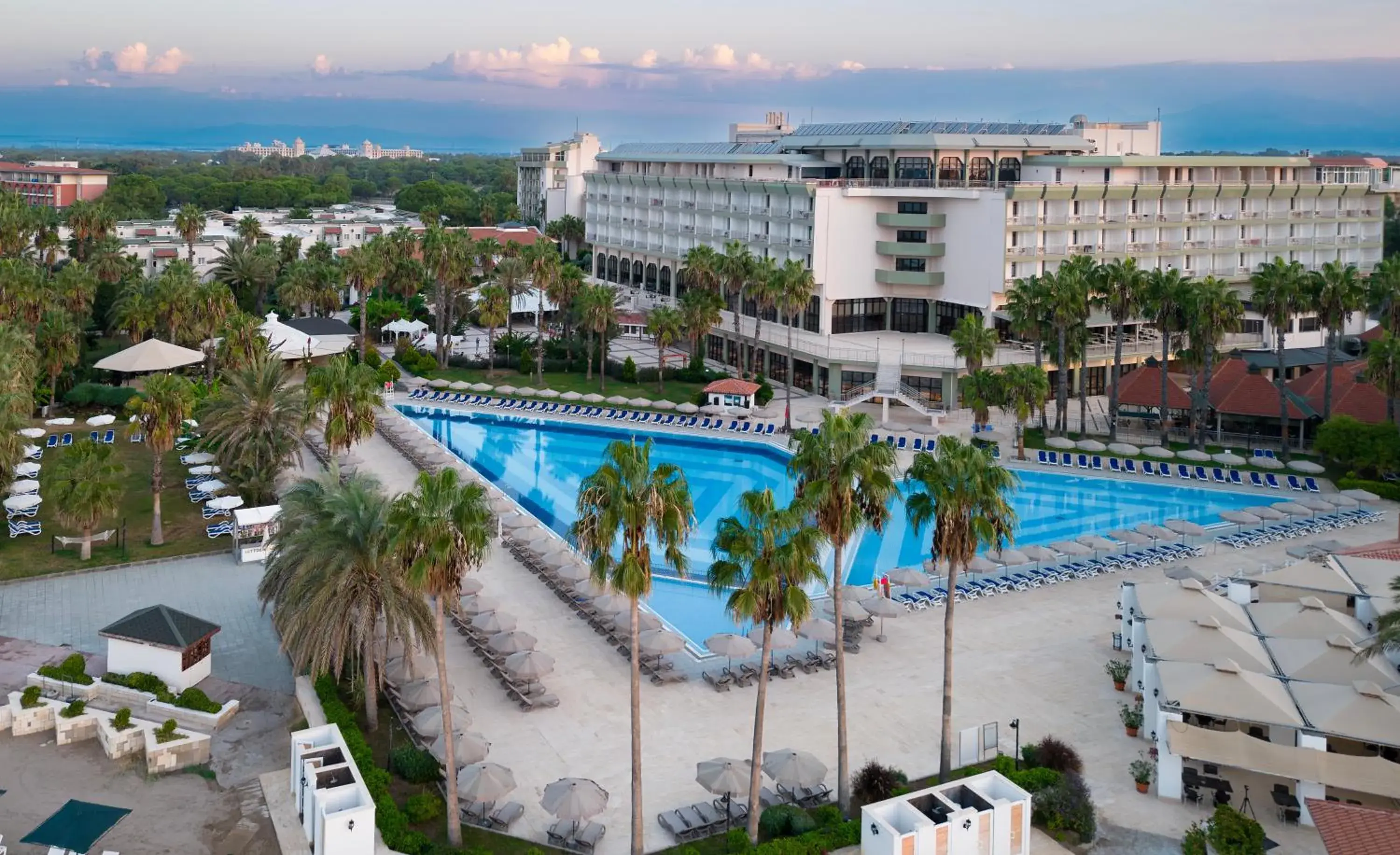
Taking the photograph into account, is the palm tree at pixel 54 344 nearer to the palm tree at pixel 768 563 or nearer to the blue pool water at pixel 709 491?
the blue pool water at pixel 709 491

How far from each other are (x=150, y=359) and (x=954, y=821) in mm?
48334

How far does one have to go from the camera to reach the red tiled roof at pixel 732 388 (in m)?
60.7

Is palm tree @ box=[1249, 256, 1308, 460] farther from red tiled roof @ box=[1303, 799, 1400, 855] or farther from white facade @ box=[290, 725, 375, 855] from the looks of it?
white facade @ box=[290, 725, 375, 855]

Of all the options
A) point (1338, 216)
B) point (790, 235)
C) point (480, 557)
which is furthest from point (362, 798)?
point (1338, 216)

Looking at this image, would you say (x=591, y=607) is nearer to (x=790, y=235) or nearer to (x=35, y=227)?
(x=790, y=235)

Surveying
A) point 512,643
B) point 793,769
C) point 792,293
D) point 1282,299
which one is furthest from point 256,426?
point 1282,299

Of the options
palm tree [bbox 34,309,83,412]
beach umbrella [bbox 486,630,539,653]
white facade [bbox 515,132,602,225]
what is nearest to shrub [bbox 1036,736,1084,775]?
beach umbrella [bbox 486,630,539,653]

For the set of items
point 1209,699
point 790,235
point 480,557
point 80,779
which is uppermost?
point 790,235

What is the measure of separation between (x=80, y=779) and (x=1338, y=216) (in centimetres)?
7887

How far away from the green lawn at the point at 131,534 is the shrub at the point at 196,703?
39.0 feet

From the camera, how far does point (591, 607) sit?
32.2 m

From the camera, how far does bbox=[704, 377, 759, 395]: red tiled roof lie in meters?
60.7

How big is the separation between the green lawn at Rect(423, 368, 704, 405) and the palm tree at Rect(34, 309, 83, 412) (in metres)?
18.7

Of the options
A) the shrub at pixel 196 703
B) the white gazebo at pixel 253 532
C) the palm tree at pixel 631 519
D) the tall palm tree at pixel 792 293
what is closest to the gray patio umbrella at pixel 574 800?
the palm tree at pixel 631 519
